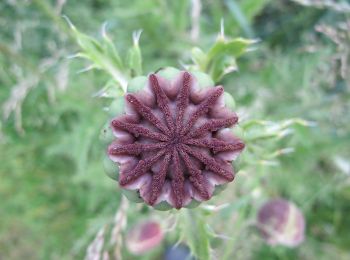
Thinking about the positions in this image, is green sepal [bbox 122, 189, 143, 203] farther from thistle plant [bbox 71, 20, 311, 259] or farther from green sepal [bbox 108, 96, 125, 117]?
green sepal [bbox 108, 96, 125, 117]

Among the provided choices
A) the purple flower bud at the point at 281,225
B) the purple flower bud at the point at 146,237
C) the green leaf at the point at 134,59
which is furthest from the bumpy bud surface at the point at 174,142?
the purple flower bud at the point at 146,237

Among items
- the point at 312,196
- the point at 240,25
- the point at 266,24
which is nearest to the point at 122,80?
the point at 240,25

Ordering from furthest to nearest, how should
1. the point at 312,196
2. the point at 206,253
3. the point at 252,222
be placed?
the point at 312,196 → the point at 252,222 → the point at 206,253

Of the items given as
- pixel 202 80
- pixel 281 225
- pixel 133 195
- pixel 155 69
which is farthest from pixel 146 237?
pixel 202 80

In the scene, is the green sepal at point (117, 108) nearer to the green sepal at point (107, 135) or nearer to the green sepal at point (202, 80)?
the green sepal at point (107, 135)

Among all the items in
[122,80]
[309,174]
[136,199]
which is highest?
[122,80]

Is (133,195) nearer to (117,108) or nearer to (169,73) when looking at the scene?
(117,108)

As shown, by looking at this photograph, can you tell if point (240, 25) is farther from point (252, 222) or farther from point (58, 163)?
point (58, 163)
